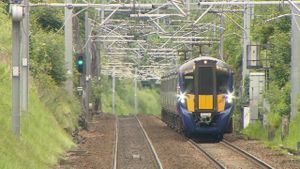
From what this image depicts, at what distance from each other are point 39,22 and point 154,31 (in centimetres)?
630

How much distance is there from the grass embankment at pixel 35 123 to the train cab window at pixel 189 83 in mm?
4642

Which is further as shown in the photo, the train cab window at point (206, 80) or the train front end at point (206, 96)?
the train cab window at point (206, 80)

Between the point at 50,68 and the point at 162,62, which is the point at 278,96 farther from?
the point at 162,62

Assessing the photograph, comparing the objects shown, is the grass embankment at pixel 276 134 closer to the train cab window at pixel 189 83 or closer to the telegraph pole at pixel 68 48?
the train cab window at pixel 189 83

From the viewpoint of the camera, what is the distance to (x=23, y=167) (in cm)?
1454

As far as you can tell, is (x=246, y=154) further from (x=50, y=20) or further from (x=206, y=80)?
(x=50, y=20)

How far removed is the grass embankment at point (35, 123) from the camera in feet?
51.3

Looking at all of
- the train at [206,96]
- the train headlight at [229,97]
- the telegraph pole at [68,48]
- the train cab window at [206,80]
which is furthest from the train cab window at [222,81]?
the telegraph pole at [68,48]

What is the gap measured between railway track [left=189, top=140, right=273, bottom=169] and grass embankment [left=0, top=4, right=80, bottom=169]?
432 centimetres

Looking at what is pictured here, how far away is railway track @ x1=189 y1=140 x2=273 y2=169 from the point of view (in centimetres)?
1953

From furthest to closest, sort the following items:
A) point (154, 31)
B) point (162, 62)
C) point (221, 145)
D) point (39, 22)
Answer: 1. point (162, 62)
2. point (154, 31)
3. point (39, 22)
4. point (221, 145)

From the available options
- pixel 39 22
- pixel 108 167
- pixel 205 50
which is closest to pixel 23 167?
pixel 108 167

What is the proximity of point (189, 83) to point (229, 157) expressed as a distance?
635 cm

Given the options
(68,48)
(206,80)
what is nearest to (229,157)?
(206,80)
